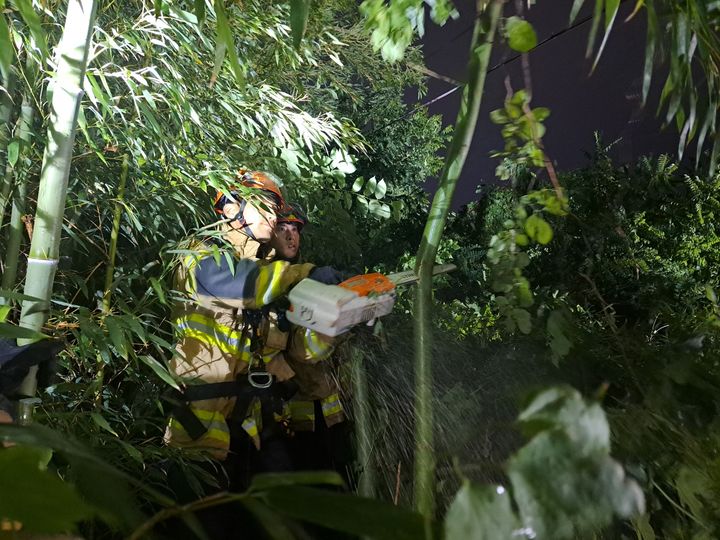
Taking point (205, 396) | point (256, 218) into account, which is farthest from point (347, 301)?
point (205, 396)

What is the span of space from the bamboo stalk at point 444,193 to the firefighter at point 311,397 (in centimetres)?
88

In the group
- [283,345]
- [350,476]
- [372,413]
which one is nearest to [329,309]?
[372,413]

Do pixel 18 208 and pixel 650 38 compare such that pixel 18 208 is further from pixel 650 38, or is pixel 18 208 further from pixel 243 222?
pixel 650 38

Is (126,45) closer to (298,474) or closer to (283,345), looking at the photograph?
(283,345)

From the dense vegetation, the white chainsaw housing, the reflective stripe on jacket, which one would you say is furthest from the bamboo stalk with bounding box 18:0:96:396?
the reflective stripe on jacket

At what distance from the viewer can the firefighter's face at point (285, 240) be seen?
1644mm

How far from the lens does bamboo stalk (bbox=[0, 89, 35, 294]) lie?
1.22 m

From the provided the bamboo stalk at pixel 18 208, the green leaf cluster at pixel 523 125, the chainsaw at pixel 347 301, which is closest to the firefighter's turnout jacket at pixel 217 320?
the chainsaw at pixel 347 301

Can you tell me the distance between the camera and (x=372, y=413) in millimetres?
1054

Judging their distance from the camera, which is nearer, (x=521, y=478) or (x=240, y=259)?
(x=521, y=478)

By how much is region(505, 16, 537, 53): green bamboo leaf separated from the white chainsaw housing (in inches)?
24.8

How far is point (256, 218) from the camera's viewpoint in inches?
58.0

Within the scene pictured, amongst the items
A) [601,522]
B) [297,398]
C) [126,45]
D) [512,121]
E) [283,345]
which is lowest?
[297,398]

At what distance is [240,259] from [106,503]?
1.27 meters
